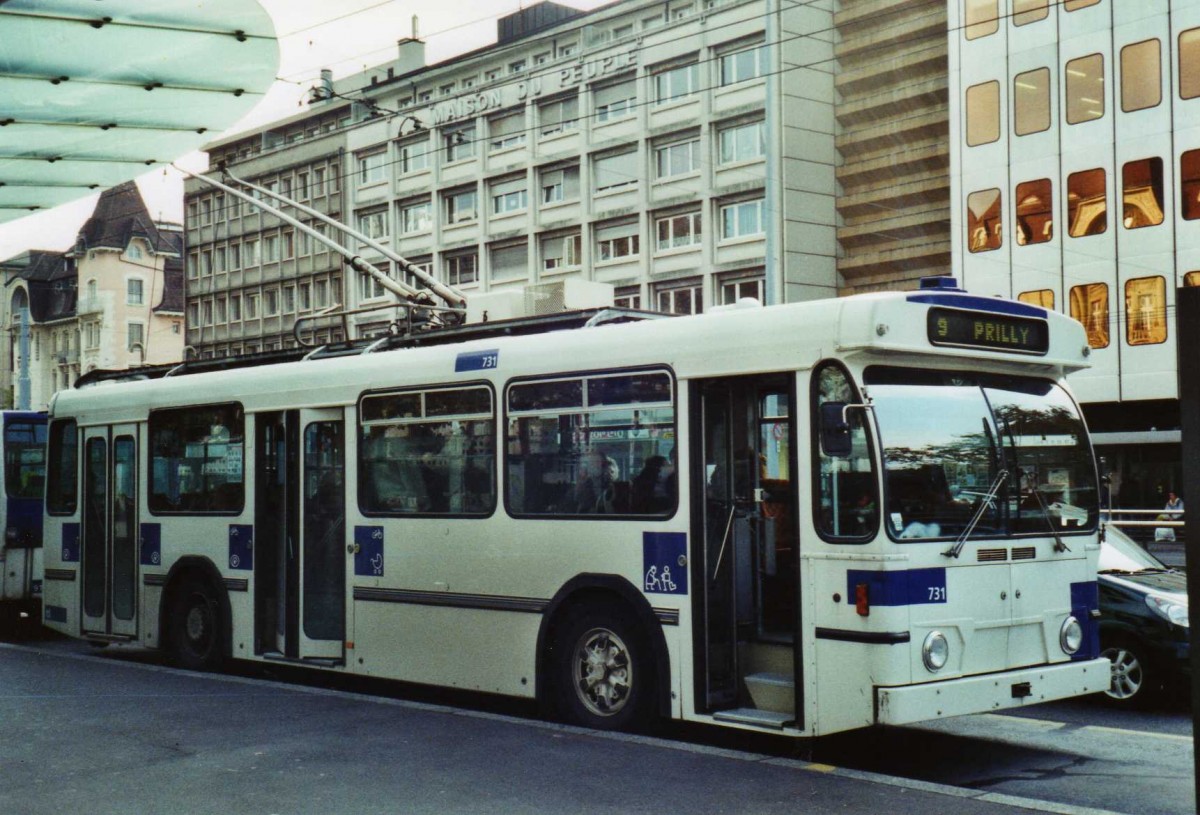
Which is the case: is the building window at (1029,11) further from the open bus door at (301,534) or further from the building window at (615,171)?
the open bus door at (301,534)

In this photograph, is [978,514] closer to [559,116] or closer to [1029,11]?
[1029,11]

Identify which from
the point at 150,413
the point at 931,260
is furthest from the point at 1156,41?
the point at 150,413

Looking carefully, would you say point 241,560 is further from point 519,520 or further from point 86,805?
point 86,805

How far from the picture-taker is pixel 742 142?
4891 centimetres

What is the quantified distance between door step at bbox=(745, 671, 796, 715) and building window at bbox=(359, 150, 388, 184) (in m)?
57.2

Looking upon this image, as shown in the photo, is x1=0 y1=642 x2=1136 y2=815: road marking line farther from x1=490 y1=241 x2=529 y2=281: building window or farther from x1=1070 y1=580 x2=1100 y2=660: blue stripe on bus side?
x1=490 y1=241 x2=529 y2=281: building window

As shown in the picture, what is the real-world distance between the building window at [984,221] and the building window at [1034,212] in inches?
25.0

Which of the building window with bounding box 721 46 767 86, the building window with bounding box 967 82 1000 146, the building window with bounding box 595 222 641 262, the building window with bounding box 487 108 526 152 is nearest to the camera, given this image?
the building window with bounding box 967 82 1000 146

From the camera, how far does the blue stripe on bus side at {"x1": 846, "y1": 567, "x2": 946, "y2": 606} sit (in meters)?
7.73

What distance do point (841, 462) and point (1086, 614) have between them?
2.00 metres

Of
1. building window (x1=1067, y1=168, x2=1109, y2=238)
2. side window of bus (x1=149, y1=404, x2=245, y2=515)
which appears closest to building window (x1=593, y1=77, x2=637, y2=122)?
building window (x1=1067, y1=168, x2=1109, y2=238)

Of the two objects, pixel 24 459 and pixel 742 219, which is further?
pixel 742 219

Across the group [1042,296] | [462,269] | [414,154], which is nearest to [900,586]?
[1042,296]

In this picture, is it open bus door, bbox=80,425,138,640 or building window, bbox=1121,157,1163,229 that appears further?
building window, bbox=1121,157,1163,229
